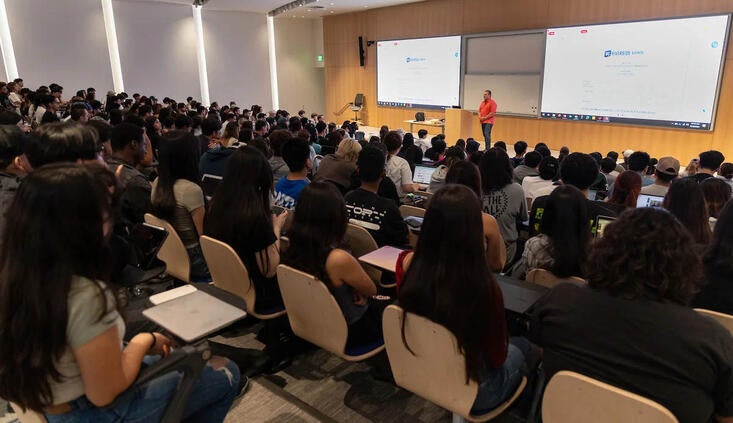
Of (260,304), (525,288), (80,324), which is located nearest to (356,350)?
(260,304)

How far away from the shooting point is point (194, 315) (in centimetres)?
157

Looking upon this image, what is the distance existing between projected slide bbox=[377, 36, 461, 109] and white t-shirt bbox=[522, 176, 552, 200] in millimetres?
7567

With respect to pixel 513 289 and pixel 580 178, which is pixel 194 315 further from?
pixel 580 178

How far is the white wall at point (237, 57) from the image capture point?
13.9m

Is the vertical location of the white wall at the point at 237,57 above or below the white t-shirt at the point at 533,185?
above

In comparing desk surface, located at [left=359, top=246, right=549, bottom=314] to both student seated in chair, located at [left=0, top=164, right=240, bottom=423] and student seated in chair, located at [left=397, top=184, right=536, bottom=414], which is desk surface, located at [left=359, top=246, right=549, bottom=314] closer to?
student seated in chair, located at [left=397, top=184, right=536, bottom=414]

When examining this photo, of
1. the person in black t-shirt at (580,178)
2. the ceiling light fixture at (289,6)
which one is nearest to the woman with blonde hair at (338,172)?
the person in black t-shirt at (580,178)

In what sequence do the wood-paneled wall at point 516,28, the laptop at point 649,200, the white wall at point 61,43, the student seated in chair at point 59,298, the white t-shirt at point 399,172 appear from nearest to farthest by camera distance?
the student seated in chair at point 59,298
the laptop at point 649,200
the white t-shirt at point 399,172
the wood-paneled wall at point 516,28
the white wall at point 61,43

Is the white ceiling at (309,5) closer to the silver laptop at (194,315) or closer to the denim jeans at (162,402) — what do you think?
the silver laptop at (194,315)

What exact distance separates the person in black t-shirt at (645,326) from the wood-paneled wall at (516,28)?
324 inches

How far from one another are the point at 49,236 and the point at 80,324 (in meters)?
0.23

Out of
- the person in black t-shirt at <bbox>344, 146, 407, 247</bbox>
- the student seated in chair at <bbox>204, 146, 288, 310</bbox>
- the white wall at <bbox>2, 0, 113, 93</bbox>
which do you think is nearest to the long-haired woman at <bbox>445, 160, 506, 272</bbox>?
the person in black t-shirt at <bbox>344, 146, 407, 247</bbox>

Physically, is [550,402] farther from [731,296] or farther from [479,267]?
[731,296]

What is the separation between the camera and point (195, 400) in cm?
159
